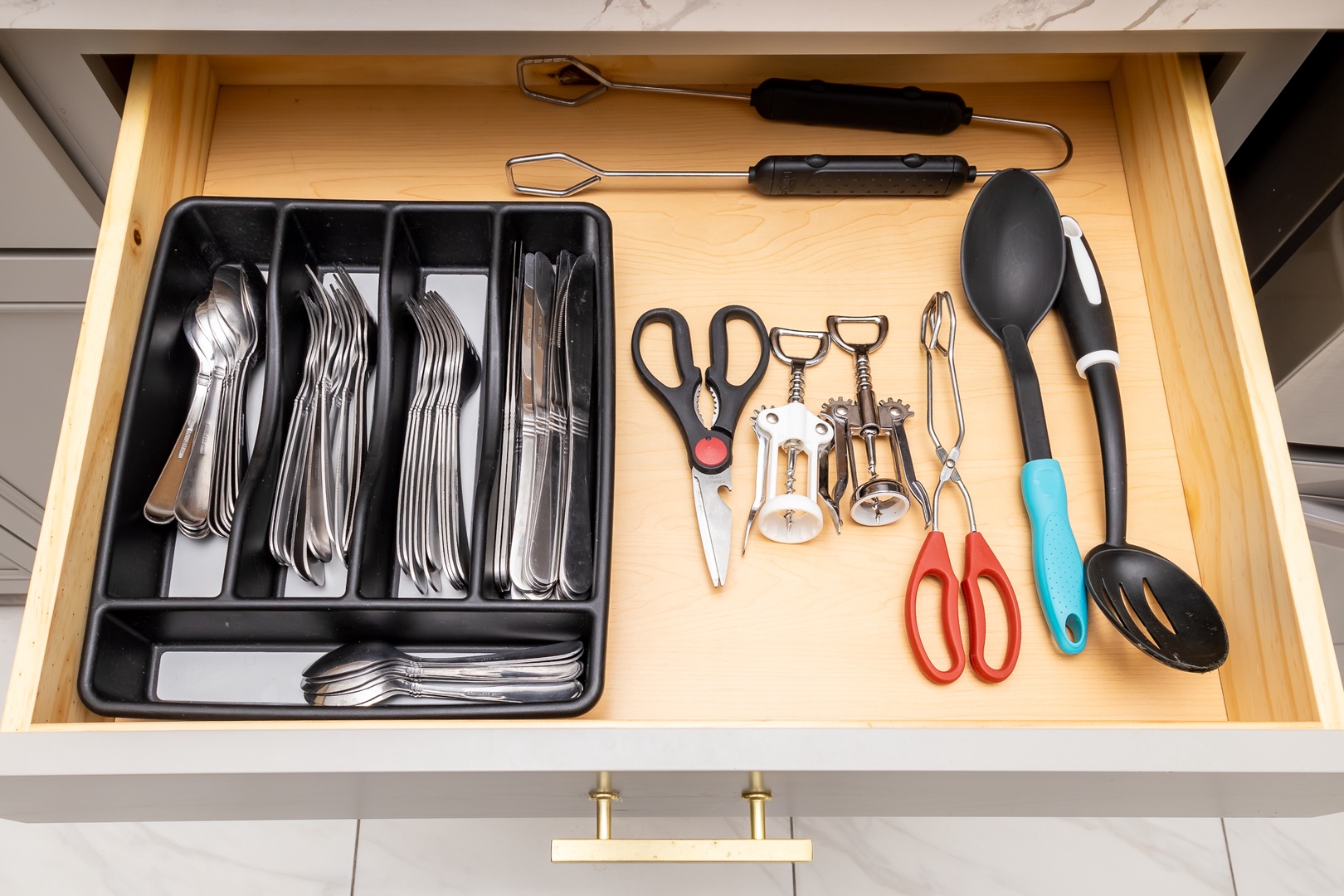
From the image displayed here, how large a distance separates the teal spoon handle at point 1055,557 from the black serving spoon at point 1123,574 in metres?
0.01

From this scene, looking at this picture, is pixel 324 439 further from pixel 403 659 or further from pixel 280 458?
pixel 403 659

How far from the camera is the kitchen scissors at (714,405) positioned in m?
0.65

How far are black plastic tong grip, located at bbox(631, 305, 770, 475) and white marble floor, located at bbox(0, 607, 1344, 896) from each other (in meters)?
0.78

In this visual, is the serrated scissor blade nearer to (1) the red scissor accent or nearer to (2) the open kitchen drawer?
(2) the open kitchen drawer

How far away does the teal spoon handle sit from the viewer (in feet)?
2.02

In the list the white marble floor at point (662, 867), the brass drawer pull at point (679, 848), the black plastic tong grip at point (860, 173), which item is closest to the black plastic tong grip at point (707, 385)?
the black plastic tong grip at point (860, 173)

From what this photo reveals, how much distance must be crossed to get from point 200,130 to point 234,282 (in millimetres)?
180

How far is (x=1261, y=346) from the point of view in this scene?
62 centimetres

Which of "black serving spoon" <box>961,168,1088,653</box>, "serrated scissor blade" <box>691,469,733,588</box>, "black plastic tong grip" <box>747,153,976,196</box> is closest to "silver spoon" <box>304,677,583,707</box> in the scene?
"serrated scissor blade" <box>691,469,733,588</box>

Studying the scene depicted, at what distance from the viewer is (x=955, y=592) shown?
625 mm

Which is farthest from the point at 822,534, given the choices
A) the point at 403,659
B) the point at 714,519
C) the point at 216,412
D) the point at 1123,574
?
the point at 216,412

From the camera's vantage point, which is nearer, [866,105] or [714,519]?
[714,519]

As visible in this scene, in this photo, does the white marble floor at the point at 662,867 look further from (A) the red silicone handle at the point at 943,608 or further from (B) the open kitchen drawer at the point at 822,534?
(A) the red silicone handle at the point at 943,608

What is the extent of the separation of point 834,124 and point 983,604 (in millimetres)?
452
